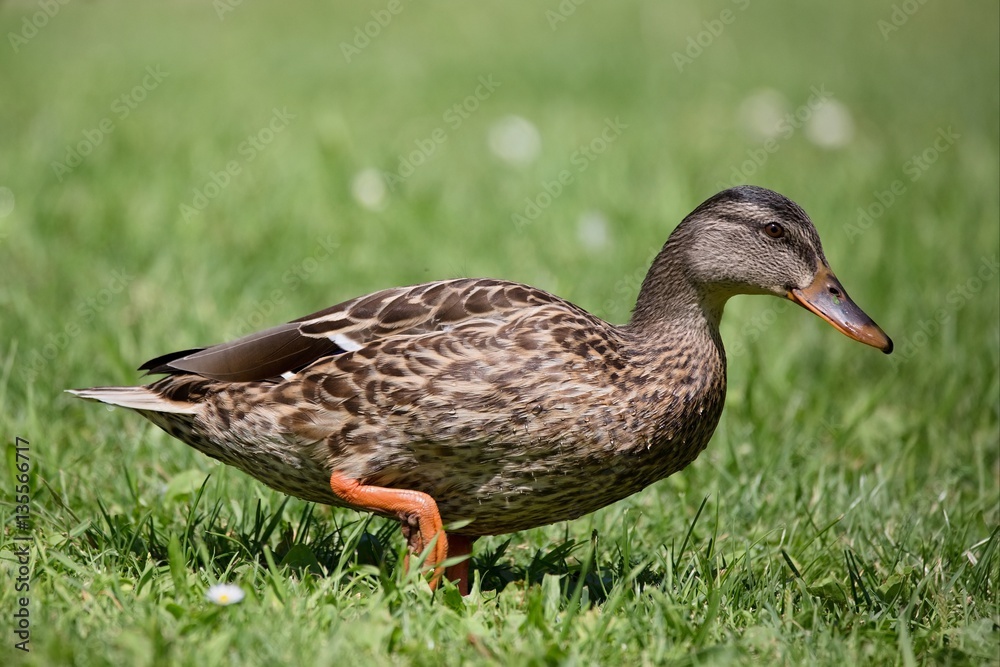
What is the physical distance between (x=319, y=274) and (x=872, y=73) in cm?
703

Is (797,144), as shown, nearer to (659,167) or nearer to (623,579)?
(659,167)

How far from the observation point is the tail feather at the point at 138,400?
3275 millimetres

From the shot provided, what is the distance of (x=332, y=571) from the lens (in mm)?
3367

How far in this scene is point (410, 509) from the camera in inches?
122

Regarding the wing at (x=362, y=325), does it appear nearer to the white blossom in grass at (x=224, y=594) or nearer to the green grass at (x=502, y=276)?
the green grass at (x=502, y=276)
